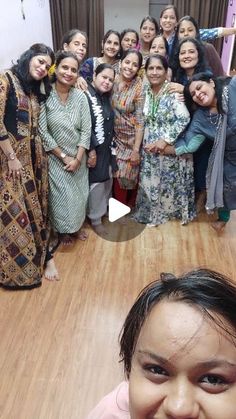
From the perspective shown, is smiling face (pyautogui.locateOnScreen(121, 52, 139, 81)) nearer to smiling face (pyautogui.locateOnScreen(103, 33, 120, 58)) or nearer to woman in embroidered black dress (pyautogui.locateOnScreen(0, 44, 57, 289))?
smiling face (pyautogui.locateOnScreen(103, 33, 120, 58))

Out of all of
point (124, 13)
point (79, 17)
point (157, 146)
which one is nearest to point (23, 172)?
point (157, 146)

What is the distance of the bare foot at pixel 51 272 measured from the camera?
2.24m

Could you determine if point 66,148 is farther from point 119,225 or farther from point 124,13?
point 124,13

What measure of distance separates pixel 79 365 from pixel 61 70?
5.13ft

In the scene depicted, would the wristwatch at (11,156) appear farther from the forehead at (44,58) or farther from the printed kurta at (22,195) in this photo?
the forehead at (44,58)

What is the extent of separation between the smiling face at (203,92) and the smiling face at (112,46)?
2.31 feet

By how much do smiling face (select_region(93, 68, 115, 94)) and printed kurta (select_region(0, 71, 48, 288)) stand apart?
51 centimetres

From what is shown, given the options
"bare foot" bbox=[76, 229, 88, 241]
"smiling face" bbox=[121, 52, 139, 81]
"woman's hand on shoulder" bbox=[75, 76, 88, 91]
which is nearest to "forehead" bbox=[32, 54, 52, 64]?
"woman's hand on shoulder" bbox=[75, 76, 88, 91]

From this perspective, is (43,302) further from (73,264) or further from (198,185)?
(198,185)

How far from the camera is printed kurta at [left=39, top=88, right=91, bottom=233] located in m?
2.12

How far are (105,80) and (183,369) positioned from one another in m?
2.08

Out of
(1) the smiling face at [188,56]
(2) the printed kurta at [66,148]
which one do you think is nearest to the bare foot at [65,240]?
(2) the printed kurta at [66,148]

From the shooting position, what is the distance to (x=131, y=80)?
2469 mm

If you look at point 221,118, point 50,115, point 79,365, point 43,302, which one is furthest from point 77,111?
point 79,365
